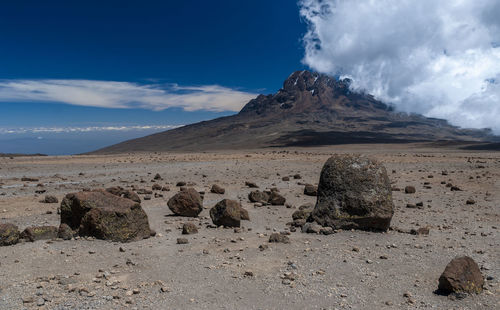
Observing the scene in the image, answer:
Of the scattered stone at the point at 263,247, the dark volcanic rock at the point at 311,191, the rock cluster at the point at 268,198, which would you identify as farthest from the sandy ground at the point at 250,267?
the dark volcanic rock at the point at 311,191

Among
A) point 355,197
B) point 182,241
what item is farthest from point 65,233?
point 355,197

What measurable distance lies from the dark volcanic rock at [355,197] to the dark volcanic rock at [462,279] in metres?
3.56

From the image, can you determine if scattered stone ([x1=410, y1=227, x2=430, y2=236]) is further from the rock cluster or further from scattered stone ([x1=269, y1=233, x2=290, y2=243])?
the rock cluster

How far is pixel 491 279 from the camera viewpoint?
6.28 m

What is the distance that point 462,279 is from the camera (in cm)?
573

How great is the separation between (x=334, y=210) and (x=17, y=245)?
304 inches

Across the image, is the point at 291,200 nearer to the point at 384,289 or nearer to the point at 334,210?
the point at 334,210

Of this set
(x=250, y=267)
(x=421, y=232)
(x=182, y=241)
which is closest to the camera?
(x=250, y=267)

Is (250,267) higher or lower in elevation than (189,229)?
lower

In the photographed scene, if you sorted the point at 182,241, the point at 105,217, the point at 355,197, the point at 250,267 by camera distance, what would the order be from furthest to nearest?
the point at 355,197, the point at 182,241, the point at 105,217, the point at 250,267

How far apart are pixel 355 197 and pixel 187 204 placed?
524 centimetres

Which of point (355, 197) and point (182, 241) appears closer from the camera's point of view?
point (182, 241)

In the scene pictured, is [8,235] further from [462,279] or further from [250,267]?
[462,279]

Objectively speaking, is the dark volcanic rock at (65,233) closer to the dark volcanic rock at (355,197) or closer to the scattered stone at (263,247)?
the scattered stone at (263,247)
